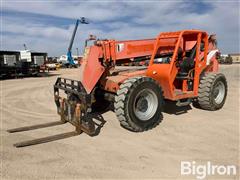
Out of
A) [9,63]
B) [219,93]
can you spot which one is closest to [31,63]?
[9,63]

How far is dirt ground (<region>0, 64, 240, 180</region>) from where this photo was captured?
4070mm

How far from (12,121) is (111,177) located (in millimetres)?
4387

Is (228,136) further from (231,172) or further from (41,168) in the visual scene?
(41,168)

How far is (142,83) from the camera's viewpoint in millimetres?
5852

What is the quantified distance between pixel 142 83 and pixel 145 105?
25.1 inches

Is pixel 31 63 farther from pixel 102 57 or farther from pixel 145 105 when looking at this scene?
pixel 145 105

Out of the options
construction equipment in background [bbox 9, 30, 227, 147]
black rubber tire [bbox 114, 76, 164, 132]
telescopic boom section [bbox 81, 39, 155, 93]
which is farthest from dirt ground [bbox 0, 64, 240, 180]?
telescopic boom section [bbox 81, 39, 155, 93]

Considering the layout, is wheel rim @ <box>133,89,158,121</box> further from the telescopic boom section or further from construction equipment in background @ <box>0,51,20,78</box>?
construction equipment in background @ <box>0,51,20,78</box>

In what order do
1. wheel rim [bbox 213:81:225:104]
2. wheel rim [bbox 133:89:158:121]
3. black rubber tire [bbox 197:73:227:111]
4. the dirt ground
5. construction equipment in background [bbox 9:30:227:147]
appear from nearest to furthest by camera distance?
the dirt ground < construction equipment in background [bbox 9:30:227:147] < wheel rim [bbox 133:89:158:121] < black rubber tire [bbox 197:73:227:111] < wheel rim [bbox 213:81:225:104]

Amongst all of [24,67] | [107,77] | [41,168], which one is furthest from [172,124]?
[24,67]

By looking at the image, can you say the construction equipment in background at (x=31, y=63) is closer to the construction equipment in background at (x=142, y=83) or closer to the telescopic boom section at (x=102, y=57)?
the construction equipment in background at (x=142, y=83)

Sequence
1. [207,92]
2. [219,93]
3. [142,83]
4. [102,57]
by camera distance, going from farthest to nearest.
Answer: [219,93]
[207,92]
[102,57]
[142,83]

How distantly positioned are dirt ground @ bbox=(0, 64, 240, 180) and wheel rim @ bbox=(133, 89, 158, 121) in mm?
401

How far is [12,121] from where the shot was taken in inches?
283
